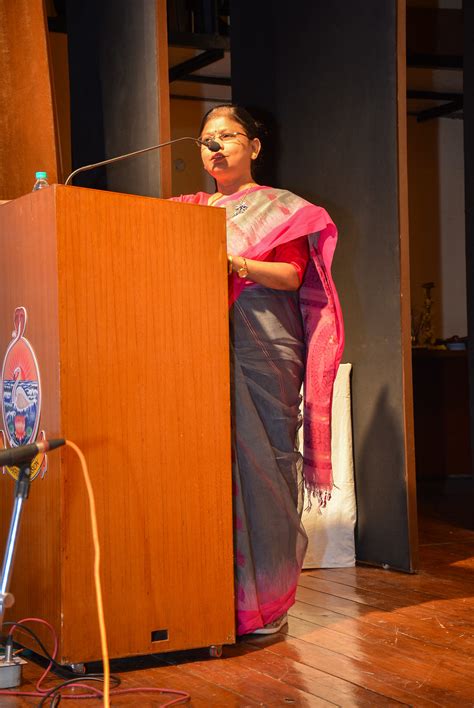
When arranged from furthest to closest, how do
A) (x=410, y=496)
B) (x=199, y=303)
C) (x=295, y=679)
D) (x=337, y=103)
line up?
(x=337, y=103), (x=410, y=496), (x=199, y=303), (x=295, y=679)

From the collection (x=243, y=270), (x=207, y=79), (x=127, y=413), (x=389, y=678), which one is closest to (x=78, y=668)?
(x=127, y=413)

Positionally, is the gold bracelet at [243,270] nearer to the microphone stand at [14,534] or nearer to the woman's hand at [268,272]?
the woman's hand at [268,272]

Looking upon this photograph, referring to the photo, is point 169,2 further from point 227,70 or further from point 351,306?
point 351,306

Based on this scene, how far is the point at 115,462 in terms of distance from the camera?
7.18ft

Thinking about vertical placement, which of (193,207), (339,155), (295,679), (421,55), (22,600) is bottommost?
(295,679)

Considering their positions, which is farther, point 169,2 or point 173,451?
point 169,2

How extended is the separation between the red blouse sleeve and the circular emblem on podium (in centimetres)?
72

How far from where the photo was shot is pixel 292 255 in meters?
2.66

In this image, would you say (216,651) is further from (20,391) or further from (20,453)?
(20,453)

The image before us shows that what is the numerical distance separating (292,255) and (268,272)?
152 mm

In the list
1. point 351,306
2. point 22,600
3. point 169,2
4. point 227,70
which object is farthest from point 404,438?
point 227,70

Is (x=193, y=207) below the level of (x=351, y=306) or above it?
above

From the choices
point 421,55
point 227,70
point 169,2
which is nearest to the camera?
point 169,2

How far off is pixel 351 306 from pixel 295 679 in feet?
5.97
